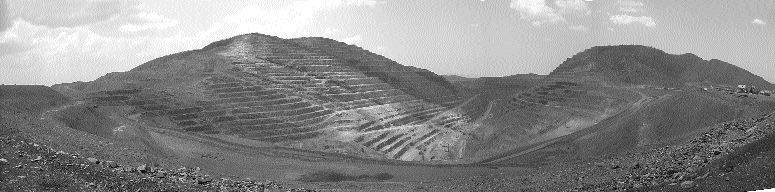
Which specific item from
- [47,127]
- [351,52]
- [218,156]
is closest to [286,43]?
[351,52]

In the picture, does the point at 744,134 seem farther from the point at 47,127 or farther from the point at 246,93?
the point at 246,93

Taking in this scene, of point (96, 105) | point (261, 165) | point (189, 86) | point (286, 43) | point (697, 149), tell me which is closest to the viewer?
point (697, 149)

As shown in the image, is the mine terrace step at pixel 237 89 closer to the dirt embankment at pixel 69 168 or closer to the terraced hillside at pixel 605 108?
the terraced hillside at pixel 605 108

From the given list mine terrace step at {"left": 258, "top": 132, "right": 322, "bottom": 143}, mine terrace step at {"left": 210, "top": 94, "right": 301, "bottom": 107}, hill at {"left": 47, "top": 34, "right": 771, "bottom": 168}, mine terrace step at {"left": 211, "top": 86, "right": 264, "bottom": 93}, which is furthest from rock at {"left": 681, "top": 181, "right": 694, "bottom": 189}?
mine terrace step at {"left": 211, "top": 86, "right": 264, "bottom": 93}

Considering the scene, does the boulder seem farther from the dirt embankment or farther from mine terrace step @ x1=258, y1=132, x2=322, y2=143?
mine terrace step @ x1=258, y1=132, x2=322, y2=143

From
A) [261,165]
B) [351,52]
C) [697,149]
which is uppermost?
[351,52]

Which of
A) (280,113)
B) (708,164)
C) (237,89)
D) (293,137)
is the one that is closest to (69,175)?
(708,164)

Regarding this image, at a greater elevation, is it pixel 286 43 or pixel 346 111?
pixel 286 43
